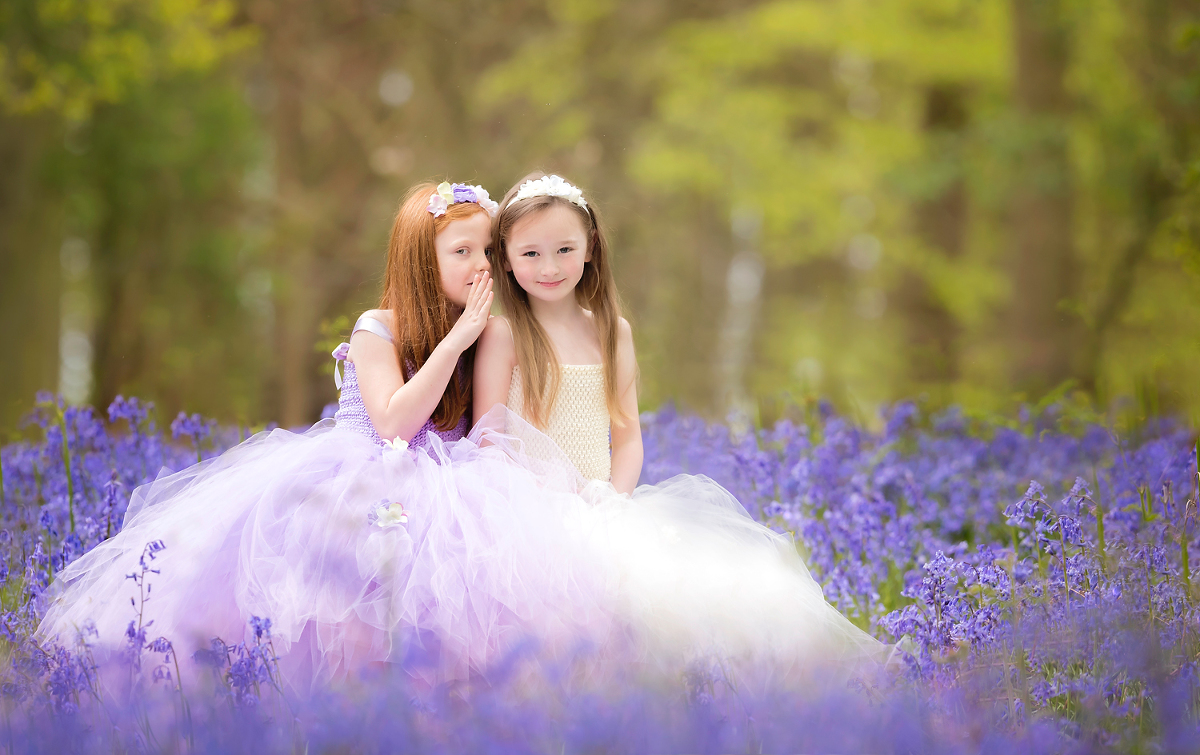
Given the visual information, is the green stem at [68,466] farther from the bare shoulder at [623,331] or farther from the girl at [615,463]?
the bare shoulder at [623,331]

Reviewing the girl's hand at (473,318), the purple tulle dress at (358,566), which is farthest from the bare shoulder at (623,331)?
the purple tulle dress at (358,566)

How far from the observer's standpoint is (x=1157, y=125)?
8781mm

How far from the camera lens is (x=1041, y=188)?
348 inches

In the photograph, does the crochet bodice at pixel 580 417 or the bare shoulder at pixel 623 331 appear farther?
the bare shoulder at pixel 623 331

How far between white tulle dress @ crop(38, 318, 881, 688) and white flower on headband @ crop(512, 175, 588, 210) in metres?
0.65

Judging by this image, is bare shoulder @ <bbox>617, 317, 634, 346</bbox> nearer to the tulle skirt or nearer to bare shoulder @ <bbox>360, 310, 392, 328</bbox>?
the tulle skirt

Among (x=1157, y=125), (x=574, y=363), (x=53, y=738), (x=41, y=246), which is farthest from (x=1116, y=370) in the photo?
(x=53, y=738)

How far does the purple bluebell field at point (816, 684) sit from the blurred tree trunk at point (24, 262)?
20.5ft

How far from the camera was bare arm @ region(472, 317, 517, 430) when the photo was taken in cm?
309

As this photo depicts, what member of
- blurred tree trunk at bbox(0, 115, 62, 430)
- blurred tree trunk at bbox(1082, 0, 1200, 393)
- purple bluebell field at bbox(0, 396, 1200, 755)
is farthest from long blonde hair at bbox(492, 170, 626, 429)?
blurred tree trunk at bbox(0, 115, 62, 430)

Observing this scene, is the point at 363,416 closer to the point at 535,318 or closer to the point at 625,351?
the point at 535,318

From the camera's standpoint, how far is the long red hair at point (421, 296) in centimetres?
310

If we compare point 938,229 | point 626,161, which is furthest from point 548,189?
point 938,229

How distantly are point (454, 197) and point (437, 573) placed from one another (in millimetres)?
1225
